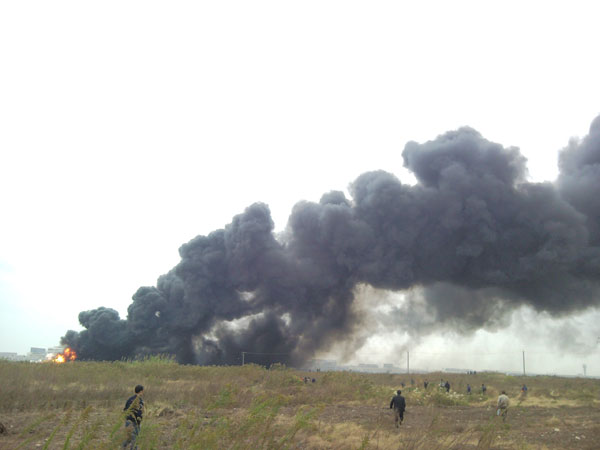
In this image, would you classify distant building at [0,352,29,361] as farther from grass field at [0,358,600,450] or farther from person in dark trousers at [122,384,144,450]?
person in dark trousers at [122,384,144,450]

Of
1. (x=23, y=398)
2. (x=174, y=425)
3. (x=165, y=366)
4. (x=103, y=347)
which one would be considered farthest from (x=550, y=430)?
(x=103, y=347)

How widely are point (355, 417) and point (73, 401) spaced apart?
38.7 ft

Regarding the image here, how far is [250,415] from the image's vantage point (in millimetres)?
5758

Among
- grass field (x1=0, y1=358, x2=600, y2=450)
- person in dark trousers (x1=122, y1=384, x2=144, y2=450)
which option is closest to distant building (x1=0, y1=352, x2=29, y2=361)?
grass field (x1=0, y1=358, x2=600, y2=450)

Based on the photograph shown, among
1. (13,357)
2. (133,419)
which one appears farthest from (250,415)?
(13,357)

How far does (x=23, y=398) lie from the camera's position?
56.6 ft

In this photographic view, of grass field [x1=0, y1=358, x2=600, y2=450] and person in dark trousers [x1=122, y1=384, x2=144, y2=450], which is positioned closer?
person in dark trousers [x1=122, y1=384, x2=144, y2=450]

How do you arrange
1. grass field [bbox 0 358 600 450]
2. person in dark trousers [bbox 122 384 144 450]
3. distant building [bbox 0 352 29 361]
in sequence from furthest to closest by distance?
distant building [bbox 0 352 29 361]
grass field [bbox 0 358 600 450]
person in dark trousers [bbox 122 384 144 450]

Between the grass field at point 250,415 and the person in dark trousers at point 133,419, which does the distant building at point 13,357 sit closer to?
the grass field at point 250,415

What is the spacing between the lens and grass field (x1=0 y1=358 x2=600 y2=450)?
19.2 feet

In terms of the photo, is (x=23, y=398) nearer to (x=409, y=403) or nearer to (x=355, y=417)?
(x=355, y=417)

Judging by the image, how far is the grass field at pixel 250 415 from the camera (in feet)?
19.2

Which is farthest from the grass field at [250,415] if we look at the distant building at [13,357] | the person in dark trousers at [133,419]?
the distant building at [13,357]

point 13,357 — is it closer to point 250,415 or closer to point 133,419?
point 133,419
